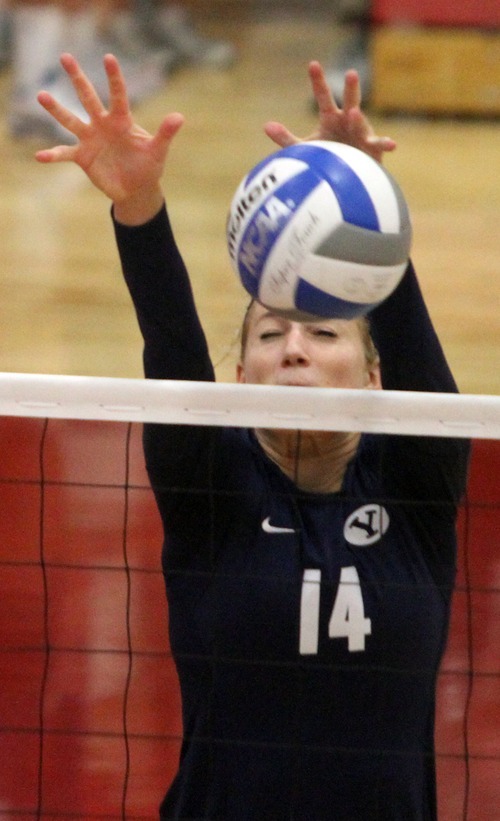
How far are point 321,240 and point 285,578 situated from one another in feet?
1.57

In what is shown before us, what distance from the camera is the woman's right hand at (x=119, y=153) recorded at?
163cm

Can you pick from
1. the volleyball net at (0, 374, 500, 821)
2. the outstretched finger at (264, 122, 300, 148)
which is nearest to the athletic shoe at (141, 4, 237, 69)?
the volleyball net at (0, 374, 500, 821)

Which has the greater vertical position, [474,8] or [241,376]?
[474,8]

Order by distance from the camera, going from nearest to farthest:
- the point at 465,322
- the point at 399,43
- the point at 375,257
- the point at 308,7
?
the point at 375,257 < the point at 465,322 < the point at 399,43 < the point at 308,7

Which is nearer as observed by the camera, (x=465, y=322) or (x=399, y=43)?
(x=465, y=322)

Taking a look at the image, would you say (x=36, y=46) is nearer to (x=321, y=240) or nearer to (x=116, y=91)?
(x=116, y=91)

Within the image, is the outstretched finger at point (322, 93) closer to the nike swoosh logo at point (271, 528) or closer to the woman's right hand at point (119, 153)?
the woman's right hand at point (119, 153)

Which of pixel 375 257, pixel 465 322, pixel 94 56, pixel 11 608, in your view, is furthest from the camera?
pixel 94 56

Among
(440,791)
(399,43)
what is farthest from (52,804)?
(399,43)

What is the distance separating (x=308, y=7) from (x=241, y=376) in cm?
875

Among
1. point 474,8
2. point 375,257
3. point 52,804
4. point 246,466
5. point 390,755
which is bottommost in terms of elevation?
point 52,804

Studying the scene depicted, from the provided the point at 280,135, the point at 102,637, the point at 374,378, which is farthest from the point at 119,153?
the point at 102,637

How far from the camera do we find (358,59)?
24.9 feet

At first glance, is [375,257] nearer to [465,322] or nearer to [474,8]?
[465,322]
